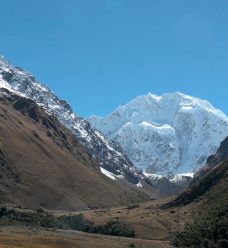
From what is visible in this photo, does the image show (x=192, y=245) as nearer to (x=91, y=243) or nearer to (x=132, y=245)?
(x=132, y=245)

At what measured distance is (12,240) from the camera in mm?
170875

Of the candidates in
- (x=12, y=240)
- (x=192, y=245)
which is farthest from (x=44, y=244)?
(x=192, y=245)

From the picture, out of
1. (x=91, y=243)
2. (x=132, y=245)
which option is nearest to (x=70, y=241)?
(x=91, y=243)

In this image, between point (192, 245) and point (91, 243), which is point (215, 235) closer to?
point (192, 245)

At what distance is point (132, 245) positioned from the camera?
194 metres

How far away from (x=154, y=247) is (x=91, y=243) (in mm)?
19913

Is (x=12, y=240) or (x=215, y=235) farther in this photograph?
(x=215, y=235)

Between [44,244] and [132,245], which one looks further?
[132,245]

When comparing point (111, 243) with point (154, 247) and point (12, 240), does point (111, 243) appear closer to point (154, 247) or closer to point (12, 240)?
point (154, 247)

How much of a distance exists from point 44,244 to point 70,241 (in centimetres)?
2115

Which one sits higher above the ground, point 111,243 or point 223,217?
point 223,217

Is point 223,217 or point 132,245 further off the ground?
point 223,217

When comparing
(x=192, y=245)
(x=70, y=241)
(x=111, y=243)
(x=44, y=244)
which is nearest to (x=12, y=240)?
(x=44, y=244)

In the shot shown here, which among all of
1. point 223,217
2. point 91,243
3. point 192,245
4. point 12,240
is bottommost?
point 12,240
